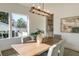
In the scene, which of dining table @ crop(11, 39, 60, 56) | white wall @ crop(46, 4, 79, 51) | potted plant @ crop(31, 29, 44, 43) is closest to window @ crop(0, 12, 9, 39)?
dining table @ crop(11, 39, 60, 56)

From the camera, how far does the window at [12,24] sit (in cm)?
118

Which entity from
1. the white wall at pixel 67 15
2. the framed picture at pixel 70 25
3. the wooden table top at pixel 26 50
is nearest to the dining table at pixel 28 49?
the wooden table top at pixel 26 50

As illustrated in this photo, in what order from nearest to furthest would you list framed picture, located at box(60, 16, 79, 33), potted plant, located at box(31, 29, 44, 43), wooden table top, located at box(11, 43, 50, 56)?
1. wooden table top, located at box(11, 43, 50, 56)
2. potted plant, located at box(31, 29, 44, 43)
3. framed picture, located at box(60, 16, 79, 33)

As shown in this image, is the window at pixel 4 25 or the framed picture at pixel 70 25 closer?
the window at pixel 4 25

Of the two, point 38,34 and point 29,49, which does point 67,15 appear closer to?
point 38,34

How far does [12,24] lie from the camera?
1.25 meters

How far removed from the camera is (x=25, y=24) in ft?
4.47

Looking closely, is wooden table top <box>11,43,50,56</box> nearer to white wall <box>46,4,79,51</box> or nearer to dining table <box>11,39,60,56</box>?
dining table <box>11,39,60,56</box>

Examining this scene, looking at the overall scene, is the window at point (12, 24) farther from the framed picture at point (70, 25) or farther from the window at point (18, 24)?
the framed picture at point (70, 25)

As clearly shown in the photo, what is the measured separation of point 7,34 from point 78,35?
76.2 inches

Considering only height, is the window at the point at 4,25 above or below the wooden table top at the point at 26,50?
above

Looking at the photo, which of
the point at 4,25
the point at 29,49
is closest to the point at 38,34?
the point at 29,49

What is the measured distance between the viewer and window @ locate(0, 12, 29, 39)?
118 centimetres

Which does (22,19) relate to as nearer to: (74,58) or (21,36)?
(21,36)
